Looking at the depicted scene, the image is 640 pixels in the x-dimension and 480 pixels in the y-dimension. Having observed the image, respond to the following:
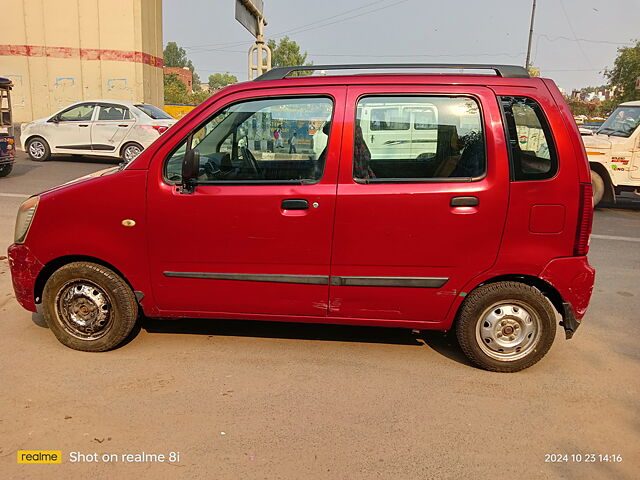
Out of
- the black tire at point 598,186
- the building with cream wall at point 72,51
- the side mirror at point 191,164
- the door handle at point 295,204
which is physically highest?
the building with cream wall at point 72,51

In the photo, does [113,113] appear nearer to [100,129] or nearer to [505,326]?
[100,129]

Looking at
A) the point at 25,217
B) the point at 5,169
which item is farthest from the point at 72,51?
the point at 25,217

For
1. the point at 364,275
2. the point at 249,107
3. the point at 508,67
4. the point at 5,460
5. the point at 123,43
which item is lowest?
the point at 5,460

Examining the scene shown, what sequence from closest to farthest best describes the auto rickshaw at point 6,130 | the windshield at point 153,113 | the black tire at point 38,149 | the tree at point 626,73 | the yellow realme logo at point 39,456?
the yellow realme logo at point 39,456 → the auto rickshaw at point 6,130 → the windshield at point 153,113 → the black tire at point 38,149 → the tree at point 626,73

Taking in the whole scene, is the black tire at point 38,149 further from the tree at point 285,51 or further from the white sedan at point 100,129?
the tree at point 285,51

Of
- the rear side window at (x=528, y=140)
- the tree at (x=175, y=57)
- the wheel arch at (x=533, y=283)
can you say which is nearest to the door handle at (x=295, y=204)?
the wheel arch at (x=533, y=283)

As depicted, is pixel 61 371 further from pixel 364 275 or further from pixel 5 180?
pixel 5 180

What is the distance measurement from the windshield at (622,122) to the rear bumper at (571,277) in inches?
322

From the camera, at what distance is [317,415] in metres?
3.02

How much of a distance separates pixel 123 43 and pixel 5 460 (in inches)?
1018

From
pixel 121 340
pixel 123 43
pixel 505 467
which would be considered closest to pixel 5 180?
pixel 121 340

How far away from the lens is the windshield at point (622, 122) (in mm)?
10062

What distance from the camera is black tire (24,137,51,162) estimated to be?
14.7m

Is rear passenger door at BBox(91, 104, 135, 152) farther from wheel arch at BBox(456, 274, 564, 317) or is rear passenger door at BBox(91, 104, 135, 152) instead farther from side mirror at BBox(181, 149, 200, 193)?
wheel arch at BBox(456, 274, 564, 317)
